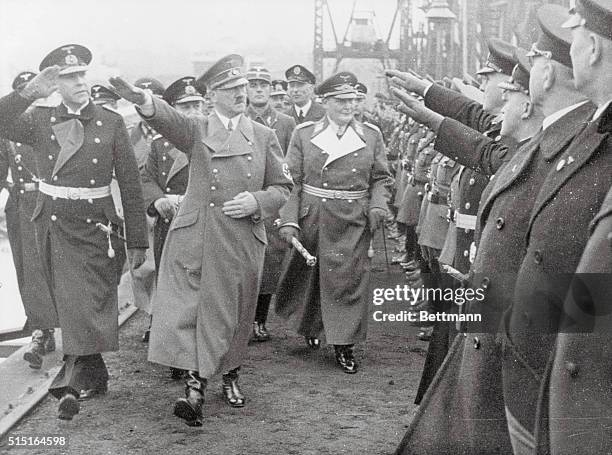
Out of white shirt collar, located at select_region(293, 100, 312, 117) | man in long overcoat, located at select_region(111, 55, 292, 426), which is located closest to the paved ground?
man in long overcoat, located at select_region(111, 55, 292, 426)

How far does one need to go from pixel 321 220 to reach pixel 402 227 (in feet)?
15.5

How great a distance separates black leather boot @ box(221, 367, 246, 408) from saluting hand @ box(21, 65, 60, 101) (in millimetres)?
1724

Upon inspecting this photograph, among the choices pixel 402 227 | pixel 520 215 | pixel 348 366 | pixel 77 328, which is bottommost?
pixel 402 227

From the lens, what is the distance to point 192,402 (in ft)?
14.7

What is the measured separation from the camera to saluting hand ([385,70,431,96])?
166 inches

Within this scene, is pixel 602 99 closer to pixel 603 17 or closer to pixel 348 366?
pixel 603 17

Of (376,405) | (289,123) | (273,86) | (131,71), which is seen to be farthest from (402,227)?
(376,405)

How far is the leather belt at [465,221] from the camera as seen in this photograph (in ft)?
15.6

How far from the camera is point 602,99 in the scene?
223 cm

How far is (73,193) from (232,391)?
131 centimetres

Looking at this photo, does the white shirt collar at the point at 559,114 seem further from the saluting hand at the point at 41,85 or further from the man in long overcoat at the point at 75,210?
the man in long overcoat at the point at 75,210

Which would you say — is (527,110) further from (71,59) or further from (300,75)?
(300,75)

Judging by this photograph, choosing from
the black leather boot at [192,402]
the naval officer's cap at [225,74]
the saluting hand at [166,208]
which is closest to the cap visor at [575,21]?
the naval officer's cap at [225,74]

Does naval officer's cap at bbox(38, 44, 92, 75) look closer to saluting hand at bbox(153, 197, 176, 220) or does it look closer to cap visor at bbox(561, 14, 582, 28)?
saluting hand at bbox(153, 197, 176, 220)
